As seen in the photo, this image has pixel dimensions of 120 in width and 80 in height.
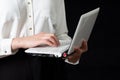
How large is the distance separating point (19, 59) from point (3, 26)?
14 cm

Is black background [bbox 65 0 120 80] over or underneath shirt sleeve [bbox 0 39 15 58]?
underneath

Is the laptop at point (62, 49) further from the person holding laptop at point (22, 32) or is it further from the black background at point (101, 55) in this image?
the black background at point (101, 55)

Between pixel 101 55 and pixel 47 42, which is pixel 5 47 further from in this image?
pixel 101 55

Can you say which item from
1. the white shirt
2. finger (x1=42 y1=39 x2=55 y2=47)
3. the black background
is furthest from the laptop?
the black background

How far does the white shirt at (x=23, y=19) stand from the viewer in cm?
107

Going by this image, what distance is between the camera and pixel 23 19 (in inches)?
44.0

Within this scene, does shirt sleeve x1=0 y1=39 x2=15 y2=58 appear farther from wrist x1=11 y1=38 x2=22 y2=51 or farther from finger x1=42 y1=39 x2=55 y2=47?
finger x1=42 y1=39 x2=55 y2=47

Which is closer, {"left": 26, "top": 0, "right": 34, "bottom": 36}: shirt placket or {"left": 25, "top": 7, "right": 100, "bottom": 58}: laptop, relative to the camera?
{"left": 25, "top": 7, "right": 100, "bottom": 58}: laptop

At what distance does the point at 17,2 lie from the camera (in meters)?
1.10

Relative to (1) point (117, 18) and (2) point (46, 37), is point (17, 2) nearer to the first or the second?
(2) point (46, 37)

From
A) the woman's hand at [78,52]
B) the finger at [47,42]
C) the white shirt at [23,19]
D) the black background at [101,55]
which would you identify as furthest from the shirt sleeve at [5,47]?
the black background at [101,55]

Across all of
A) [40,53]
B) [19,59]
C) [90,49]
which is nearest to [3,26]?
[19,59]

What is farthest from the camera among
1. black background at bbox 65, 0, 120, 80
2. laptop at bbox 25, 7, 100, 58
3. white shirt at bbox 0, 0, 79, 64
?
black background at bbox 65, 0, 120, 80

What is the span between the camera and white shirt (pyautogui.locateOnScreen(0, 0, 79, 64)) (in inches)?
42.1
